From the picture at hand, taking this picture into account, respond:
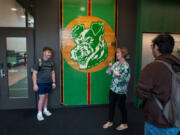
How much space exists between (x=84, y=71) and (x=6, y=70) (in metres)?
1.80

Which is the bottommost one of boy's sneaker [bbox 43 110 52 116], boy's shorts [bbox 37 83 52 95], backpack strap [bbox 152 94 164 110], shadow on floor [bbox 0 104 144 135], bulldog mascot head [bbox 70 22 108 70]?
shadow on floor [bbox 0 104 144 135]

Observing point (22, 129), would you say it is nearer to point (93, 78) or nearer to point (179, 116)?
point (93, 78)

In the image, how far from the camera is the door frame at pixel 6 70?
2941 mm

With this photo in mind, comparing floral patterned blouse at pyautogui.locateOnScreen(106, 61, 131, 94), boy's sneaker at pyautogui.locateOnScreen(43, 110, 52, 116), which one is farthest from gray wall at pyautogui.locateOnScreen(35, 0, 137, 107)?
floral patterned blouse at pyautogui.locateOnScreen(106, 61, 131, 94)

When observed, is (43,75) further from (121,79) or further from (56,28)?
(121,79)

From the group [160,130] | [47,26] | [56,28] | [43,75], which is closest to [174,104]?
[160,130]

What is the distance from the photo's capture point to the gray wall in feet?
9.67

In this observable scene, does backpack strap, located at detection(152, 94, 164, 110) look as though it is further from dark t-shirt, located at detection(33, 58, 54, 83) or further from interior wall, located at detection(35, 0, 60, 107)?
interior wall, located at detection(35, 0, 60, 107)

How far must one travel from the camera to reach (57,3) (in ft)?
9.69

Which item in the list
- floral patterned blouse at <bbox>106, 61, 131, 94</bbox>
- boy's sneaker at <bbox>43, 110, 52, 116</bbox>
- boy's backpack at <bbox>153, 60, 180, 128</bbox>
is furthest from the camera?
boy's sneaker at <bbox>43, 110, 52, 116</bbox>

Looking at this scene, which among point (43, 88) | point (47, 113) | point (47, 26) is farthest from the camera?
point (47, 26)

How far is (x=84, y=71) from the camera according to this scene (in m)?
3.18

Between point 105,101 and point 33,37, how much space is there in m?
2.32

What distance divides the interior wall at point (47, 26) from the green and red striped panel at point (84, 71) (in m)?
0.16
